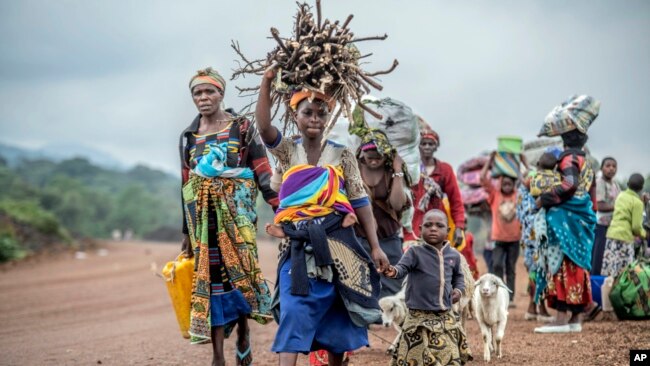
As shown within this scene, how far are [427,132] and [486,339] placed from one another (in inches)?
124

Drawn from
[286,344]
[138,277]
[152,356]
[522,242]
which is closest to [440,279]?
[286,344]

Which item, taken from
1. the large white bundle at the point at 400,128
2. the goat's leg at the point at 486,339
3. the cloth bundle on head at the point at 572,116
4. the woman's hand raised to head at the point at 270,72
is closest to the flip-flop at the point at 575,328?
the goat's leg at the point at 486,339

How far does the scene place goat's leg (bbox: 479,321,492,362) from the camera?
7.15 meters

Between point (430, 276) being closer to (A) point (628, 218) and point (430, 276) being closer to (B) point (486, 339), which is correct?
(B) point (486, 339)

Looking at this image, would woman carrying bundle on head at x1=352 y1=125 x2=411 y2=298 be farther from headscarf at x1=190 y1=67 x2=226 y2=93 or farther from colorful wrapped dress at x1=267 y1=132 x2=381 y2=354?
colorful wrapped dress at x1=267 y1=132 x2=381 y2=354

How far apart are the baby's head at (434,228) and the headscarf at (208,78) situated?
2.10 metres

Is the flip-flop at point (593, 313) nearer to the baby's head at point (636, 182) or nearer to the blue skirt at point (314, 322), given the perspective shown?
the baby's head at point (636, 182)

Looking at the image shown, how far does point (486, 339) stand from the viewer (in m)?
7.23

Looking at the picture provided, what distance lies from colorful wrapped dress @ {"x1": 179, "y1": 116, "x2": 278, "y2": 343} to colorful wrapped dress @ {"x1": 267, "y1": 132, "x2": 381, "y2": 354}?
3.96ft

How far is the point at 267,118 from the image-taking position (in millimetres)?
5070

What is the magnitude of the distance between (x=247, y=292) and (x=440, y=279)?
1.63 meters

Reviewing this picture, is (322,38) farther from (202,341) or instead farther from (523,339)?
(523,339)

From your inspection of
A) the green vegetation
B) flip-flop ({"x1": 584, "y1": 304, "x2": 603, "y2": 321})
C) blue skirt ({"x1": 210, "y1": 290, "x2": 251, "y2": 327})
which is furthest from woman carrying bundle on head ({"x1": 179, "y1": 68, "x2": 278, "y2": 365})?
the green vegetation

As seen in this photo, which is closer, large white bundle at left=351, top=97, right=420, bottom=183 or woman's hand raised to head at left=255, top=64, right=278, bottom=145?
woman's hand raised to head at left=255, top=64, right=278, bottom=145
